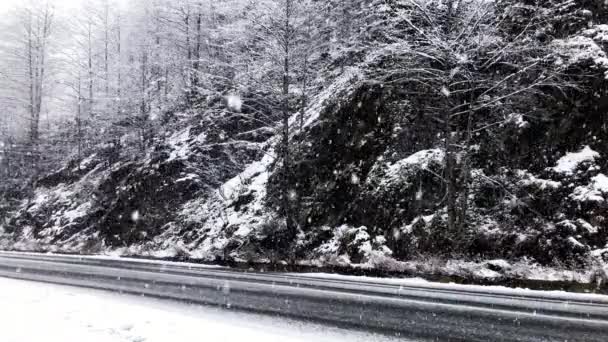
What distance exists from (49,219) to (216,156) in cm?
1413

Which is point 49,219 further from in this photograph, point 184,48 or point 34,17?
point 34,17

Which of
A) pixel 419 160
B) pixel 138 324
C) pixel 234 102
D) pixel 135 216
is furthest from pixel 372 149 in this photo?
pixel 135 216

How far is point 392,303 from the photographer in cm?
861

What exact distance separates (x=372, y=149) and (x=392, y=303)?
9.33 m

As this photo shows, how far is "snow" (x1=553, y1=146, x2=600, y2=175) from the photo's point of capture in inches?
495

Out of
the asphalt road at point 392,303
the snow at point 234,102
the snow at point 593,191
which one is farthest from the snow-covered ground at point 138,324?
the snow at point 234,102

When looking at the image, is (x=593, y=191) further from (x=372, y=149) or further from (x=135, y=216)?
(x=135, y=216)

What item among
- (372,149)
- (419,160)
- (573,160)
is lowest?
(573,160)

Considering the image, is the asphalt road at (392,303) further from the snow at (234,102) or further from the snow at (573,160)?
the snow at (234,102)

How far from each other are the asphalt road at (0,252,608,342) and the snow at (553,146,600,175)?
4.38 metres

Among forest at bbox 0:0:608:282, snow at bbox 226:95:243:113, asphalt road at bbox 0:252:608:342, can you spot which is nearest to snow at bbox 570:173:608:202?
forest at bbox 0:0:608:282

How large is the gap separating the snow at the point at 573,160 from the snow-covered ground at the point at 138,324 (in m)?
9.39

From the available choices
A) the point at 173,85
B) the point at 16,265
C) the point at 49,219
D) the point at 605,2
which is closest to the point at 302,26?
the point at 605,2

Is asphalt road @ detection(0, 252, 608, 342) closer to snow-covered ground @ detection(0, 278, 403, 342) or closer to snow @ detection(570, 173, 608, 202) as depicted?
snow-covered ground @ detection(0, 278, 403, 342)
